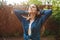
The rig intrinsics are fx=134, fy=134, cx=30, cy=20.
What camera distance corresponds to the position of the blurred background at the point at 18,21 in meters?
1.21

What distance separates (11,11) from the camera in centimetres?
123

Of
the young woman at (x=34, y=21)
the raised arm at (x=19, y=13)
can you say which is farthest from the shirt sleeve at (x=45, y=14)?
the raised arm at (x=19, y=13)

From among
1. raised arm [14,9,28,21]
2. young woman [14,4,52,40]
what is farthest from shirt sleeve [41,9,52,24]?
raised arm [14,9,28,21]

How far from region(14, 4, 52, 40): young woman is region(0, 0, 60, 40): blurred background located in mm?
38

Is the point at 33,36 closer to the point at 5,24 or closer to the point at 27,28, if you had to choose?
the point at 27,28

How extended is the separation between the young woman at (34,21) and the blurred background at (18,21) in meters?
0.04

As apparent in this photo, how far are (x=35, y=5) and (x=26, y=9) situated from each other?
0.29 ft

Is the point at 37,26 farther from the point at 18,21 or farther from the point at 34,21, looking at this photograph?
the point at 18,21

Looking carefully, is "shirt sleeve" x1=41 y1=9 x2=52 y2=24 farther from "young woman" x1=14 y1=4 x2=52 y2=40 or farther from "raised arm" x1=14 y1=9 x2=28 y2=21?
"raised arm" x1=14 y1=9 x2=28 y2=21

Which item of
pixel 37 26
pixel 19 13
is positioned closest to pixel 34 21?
pixel 37 26

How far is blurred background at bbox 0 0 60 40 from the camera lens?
121cm

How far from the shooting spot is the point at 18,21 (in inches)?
48.3

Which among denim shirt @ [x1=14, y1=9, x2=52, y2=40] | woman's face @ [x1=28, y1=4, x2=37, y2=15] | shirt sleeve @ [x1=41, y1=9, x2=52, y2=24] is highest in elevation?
woman's face @ [x1=28, y1=4, x2=37, y2=15]

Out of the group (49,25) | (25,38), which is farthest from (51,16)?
(25,38)
